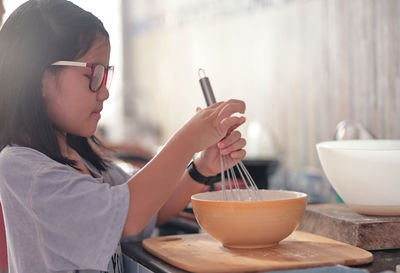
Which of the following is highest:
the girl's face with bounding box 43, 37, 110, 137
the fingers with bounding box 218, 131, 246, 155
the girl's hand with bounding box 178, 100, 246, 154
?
the girl's face with bounding box 43, 37, 110, 137

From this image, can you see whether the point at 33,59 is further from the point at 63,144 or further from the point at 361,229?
the point at 361,229

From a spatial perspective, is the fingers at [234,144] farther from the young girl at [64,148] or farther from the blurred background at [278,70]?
the blurred background at [278,70]

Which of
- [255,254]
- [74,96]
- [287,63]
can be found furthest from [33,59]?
[287,63]

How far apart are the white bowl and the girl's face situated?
0.49m

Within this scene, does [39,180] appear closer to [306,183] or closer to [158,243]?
[158,243]

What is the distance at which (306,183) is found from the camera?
2832 mm

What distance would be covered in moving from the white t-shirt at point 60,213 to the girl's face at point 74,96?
13cm

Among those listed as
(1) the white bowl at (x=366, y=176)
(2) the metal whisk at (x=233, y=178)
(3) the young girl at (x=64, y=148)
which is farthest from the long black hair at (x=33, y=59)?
(1) the white bowl at (x=366, y=176)

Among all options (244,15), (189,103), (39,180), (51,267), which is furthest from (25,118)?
(189,103)

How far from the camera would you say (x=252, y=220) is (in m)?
1.04

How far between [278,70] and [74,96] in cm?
205

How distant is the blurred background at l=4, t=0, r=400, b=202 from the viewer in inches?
90.0

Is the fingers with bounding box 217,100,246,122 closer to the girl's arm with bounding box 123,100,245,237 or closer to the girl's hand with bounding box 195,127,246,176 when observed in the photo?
the girl's arm with bounding box 123,100,245,237

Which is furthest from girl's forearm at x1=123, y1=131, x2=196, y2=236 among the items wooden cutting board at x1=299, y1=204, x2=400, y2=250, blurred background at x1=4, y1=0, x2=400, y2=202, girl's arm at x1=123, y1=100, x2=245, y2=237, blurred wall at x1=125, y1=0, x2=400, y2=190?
blurred wall at x1=125, y1=0, x2=400, y2=190
